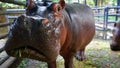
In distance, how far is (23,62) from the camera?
3953 mm

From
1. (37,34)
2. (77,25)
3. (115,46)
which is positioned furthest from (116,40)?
(37,34)

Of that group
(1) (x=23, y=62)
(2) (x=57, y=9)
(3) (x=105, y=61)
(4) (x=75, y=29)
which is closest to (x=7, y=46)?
(2) (x=57, y=9)

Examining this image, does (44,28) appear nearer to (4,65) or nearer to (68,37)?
(68,37)

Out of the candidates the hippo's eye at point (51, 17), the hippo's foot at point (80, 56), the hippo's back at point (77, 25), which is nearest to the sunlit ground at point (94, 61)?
the hippo's foot at point (80, 56)

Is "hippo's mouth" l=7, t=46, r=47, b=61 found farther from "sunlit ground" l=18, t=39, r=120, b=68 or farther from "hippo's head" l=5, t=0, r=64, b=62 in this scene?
"sunlit ground" l=18, t=39, r=120, b=68

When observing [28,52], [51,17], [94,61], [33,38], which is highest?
[51,17]

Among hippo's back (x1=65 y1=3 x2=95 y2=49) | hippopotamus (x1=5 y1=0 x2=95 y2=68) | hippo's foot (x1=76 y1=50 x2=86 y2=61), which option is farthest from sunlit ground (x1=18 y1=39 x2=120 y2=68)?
hippopotamus (x1=5 y1=0 x2=95 y2=68)

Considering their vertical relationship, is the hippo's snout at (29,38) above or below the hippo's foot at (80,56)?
Answer: above

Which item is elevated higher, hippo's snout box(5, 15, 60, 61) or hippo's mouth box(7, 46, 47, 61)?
hippo's snout box(5, 15, 60, 61)

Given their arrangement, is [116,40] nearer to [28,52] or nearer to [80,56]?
[80,56]

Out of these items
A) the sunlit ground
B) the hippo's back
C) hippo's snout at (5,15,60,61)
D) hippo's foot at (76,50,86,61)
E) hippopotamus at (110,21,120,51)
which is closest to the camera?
hippo's snout at (5,15,60,61)

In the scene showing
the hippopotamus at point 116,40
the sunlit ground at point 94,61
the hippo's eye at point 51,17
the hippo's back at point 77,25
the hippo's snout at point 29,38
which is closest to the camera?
the hippo's snout at point 29,38

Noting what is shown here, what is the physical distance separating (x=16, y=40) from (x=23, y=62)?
75.8 inches

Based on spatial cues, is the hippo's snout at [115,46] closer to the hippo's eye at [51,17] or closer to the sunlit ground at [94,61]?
the sunlit ground at [94,61]
